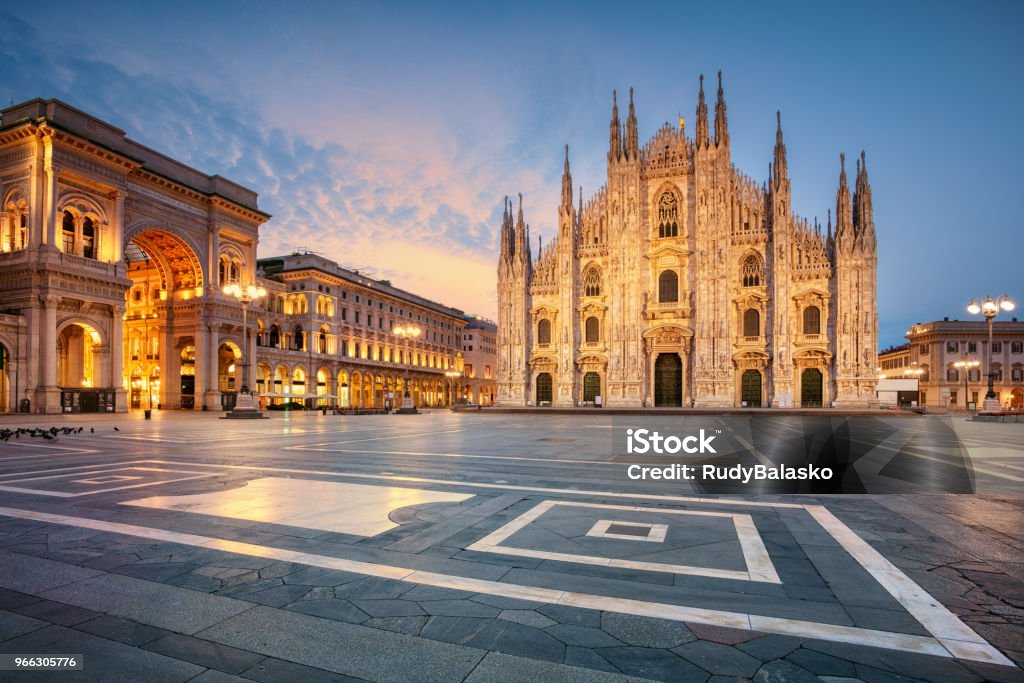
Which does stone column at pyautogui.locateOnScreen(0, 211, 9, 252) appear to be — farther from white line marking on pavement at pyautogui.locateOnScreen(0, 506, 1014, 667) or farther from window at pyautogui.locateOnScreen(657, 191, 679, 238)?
window at pyautogui.locateOnScreen(657, 191, 679, 238)

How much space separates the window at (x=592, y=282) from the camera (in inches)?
2060

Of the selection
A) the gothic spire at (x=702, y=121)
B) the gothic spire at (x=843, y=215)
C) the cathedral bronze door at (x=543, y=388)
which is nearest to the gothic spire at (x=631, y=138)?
the gothic spire at (x=702, y=121)

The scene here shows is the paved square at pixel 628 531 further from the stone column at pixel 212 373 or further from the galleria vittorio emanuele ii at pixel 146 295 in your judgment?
the stone column at pixel 212 373

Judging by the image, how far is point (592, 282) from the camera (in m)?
52.4

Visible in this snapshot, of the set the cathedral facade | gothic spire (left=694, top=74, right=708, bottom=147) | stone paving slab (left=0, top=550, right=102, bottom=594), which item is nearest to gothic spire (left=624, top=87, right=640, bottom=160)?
the cathedral facade

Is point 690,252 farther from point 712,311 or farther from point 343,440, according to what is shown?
point 343,440

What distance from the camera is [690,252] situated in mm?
49250

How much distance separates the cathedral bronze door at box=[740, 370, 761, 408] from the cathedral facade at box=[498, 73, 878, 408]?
88mm

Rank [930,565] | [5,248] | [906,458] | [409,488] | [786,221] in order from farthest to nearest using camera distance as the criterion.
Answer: [786,221] < [5,248] < [906,458] < [409,488] < [930,565]

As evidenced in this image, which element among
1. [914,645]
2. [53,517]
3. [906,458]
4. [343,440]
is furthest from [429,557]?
[343,440]

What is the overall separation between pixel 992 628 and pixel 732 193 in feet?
165

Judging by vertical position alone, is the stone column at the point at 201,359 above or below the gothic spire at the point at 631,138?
below

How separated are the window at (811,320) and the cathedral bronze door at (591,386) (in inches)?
709

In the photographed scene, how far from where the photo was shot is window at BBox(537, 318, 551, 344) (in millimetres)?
53594
